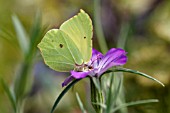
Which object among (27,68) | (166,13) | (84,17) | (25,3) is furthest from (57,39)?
(25,3)

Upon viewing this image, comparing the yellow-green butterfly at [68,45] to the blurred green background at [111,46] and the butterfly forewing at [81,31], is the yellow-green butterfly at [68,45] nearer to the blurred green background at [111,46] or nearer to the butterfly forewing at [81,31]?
the butterfly forewing at [81,31]

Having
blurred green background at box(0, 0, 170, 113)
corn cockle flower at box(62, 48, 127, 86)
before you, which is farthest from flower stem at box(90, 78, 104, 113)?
blurred green background at box(0, 0, 170, 113)

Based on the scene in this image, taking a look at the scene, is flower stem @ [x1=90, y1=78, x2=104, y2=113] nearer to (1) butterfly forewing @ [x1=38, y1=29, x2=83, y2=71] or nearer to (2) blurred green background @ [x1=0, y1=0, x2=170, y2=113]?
(1) butterfly forewing @ [x1=38, y1=29, x2=83, y2=71]

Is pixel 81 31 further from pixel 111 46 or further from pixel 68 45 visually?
pixel 111 46

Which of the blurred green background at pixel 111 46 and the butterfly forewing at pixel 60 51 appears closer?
the butterfly forewing at pixel 60 51

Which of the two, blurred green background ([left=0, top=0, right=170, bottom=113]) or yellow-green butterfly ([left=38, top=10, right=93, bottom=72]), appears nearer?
yellow-green butterfly ([left=38, top=10, right=93, bottom=72])

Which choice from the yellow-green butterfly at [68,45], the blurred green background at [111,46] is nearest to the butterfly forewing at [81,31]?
the yellow-green butterfly at [68,45]

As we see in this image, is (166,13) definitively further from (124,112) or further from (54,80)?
(124,112)
